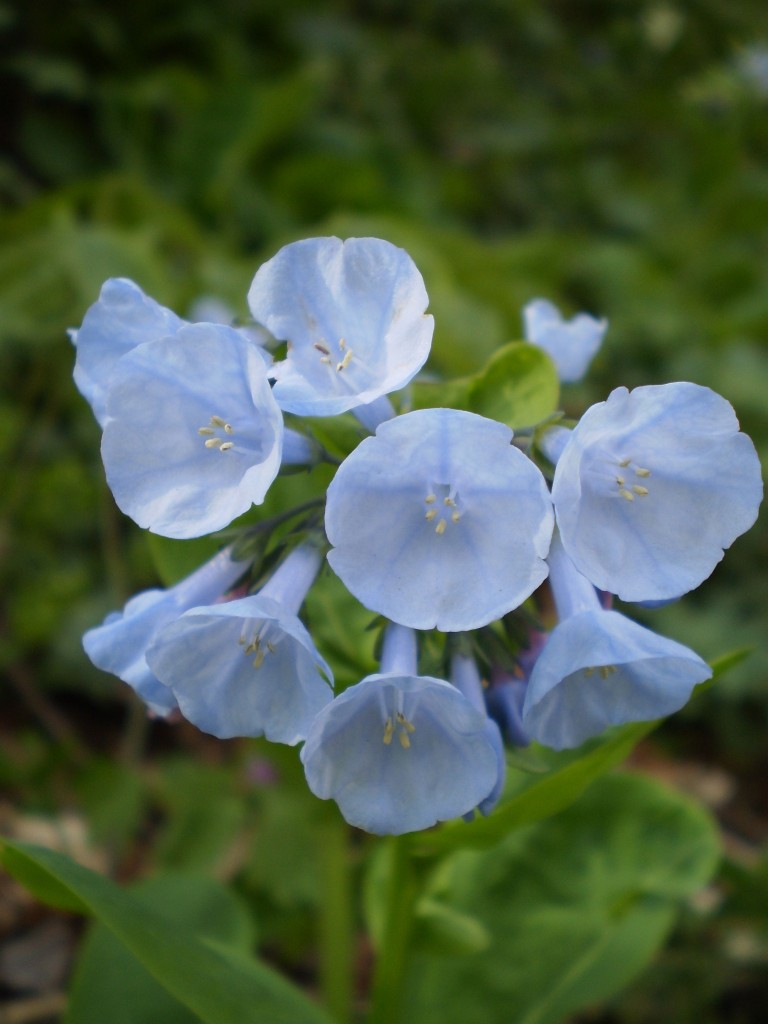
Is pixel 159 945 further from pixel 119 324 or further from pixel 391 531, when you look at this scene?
pixel 119 324

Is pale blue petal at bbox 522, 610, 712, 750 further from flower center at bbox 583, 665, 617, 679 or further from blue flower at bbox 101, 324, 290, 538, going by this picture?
blue flower at bbox 101, 324, 290, 538

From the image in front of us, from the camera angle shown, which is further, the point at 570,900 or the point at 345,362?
the point at 570,900

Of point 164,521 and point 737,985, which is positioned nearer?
point 164,521

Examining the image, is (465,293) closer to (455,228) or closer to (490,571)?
(455,228)

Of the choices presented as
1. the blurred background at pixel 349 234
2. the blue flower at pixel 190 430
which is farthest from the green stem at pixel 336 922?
the blue flower at pixel 190 430

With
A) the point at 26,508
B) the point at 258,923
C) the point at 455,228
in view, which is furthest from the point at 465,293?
the point at 258,923

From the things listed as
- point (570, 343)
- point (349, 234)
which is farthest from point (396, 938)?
point (349, 234)

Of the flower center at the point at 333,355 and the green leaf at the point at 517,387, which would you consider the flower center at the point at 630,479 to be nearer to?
the green leaf at the point at 517,387
